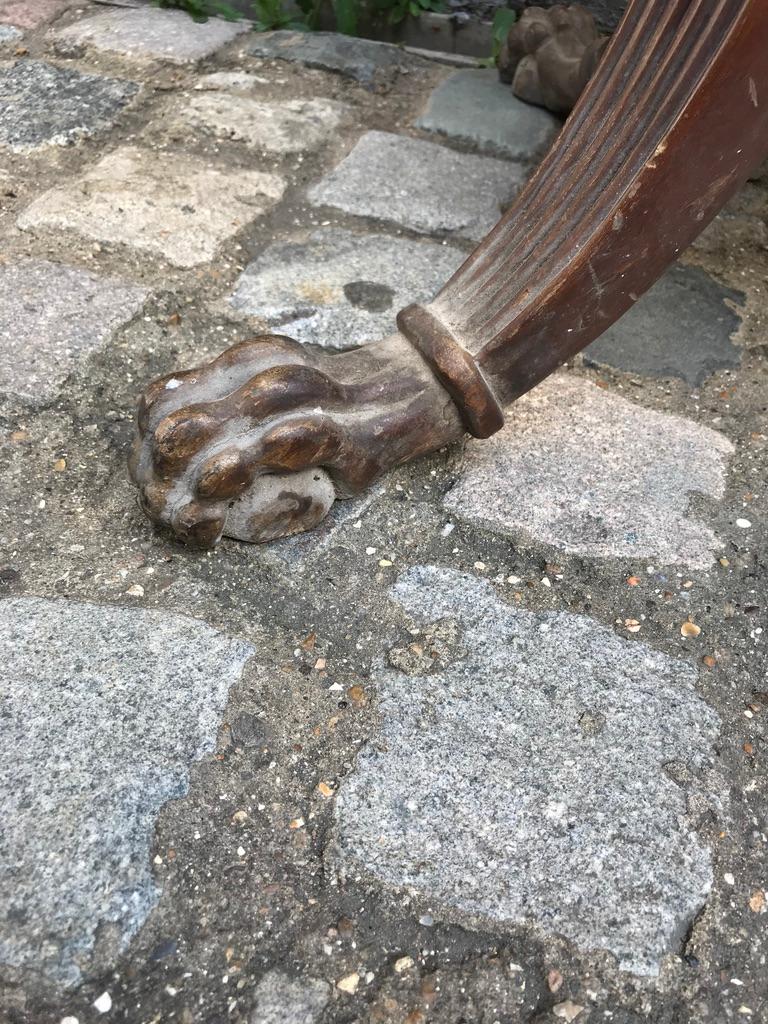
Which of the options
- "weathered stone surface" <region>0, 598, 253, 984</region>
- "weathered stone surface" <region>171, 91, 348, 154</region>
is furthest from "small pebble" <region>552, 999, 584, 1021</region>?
"weathered stone surface" <region>171, 91, 348, 154</region>

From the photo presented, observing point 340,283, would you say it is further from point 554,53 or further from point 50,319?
point 554,53

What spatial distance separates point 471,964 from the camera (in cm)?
78

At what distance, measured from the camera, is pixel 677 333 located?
148 cm

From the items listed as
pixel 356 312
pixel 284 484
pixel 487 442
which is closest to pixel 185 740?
pixel 284 484

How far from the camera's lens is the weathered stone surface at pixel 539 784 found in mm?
817

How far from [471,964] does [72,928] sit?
0.30 meters

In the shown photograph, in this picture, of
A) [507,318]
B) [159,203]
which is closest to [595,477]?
[507,318]

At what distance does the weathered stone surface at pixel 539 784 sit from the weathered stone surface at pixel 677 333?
517 mm

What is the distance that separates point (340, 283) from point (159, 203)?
0.35 metres

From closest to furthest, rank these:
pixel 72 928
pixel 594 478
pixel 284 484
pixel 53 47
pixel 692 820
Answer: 1. pixel 72 928
2. pixel 692 820
3. pixel 284 484
4. pixel 594 478
5. pixel 53 47

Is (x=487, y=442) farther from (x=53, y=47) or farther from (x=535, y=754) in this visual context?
(x=53, y=47)

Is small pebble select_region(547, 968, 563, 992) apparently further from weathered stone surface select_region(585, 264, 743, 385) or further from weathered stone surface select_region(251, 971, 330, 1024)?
weathered stone surface select_region(585, 264, 743, 385)

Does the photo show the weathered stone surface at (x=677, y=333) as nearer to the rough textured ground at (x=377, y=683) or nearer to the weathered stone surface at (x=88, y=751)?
the rough textured ground at (x=377, y=683)

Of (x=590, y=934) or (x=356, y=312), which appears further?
(x=356, y=312)
